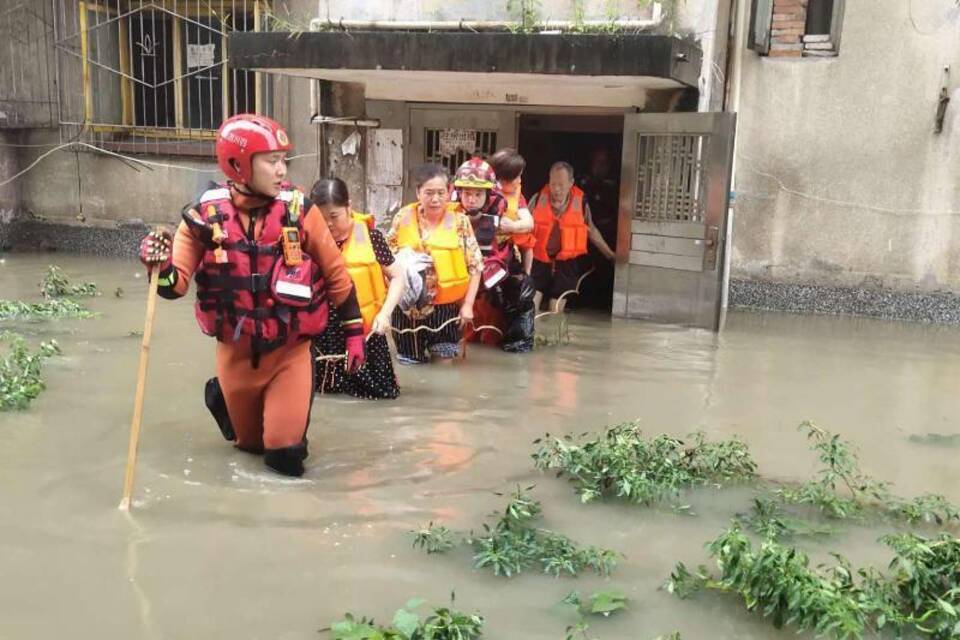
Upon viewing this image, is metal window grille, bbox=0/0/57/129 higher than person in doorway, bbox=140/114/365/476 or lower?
higher

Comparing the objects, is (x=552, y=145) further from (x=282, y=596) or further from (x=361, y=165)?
(x=282, y=596)

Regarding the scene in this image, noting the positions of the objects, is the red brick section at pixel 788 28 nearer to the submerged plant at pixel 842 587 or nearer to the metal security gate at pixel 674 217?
the metal security gate at pixel 674 217

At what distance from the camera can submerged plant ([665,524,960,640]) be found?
10.6 feet

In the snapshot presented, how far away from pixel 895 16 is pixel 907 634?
7.27m

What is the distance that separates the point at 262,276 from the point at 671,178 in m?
5.35

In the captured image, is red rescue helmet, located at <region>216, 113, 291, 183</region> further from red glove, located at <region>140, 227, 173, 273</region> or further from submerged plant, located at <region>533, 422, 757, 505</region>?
submerged plant, located at <region>533, 422, 757, 505</region>

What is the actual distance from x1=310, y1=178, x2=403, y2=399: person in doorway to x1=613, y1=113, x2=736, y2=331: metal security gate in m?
3.53

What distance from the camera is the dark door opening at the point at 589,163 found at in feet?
35.1

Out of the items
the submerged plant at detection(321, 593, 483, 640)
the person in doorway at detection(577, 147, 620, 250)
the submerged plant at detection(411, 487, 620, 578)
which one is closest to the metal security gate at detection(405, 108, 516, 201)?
the person in doorway at detection(577, 147, 620, 250)

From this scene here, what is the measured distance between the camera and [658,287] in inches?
353

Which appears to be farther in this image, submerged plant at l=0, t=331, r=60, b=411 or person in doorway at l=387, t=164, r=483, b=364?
person in doorway at l=387, t=164, r=483, b=364

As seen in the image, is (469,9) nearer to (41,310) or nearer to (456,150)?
(456,150)

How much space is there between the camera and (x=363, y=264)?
19.0 ft

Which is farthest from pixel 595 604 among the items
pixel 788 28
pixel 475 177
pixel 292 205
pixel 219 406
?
pixel 788 28
